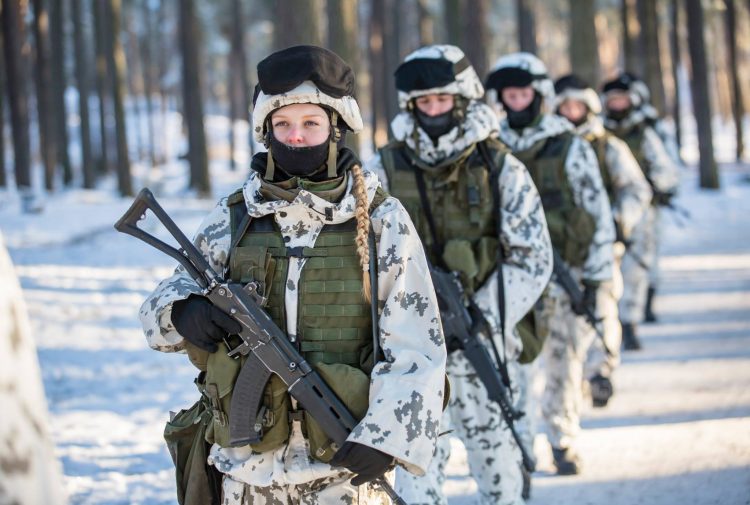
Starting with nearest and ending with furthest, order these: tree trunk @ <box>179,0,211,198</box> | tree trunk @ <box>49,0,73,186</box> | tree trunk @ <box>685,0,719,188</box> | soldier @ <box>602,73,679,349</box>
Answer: soldier @ <box>602,73,679,349</box> → tree trunk @ <box>685,0,719,188</box> → tree trunk @ <box>179,0,211,198</box> → tree trunk @ <box>49,0,73,186</box>

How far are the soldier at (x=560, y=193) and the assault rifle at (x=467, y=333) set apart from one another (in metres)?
1.52

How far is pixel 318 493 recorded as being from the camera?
3.04 m

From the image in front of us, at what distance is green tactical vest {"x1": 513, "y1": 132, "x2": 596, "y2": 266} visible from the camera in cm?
610

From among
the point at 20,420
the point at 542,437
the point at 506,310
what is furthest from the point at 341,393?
the point at 542,437

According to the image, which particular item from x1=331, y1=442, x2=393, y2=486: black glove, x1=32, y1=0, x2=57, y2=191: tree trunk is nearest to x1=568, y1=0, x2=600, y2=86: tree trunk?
x1=331, y1=442, x2=393, y2=486: black glove

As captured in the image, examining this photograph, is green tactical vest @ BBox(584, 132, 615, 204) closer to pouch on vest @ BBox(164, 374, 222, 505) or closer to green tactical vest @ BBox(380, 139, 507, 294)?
green tactical vest @ BBox(380, 139, 507, 294)

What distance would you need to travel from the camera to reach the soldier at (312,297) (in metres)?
2.97

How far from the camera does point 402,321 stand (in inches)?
117

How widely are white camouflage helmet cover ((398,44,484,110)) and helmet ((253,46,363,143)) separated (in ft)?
5.37

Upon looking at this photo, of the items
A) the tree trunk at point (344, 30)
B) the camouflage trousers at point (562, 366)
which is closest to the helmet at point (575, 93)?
the camouflage trousers at point (562, 366)

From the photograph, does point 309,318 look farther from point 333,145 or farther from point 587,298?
point 587,298

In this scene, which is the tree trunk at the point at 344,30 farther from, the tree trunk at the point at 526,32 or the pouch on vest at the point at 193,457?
the tree trunk at the point at 526,32

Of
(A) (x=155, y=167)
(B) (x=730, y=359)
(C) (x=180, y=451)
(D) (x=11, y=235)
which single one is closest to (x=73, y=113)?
(A) (x=155, y=167)

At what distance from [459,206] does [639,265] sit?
5.40 metres
